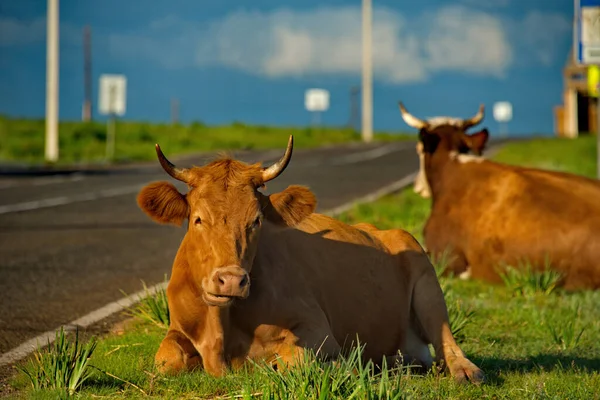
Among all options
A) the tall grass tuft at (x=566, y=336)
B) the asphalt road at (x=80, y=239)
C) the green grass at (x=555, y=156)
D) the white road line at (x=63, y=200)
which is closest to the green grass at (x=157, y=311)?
the asphalt road at (x=80, y=239)

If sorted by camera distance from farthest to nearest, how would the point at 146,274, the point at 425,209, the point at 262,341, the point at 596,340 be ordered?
the point at 425,209
the point at 146,274
the point at 596,340
the point at 262,341

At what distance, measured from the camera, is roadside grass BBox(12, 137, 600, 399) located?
527cm

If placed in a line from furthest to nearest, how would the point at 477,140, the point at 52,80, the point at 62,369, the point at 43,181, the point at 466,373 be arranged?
the point at 52,80 < the point at 43,181 < the point at 477,140 < the point at 466,373 < the point at 62,369

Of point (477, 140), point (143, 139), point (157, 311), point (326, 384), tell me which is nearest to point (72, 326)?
point (157, 311)

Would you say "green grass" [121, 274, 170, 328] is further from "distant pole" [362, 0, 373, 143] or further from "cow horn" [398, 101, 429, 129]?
"distant pole" [362, 0, 373, 143]

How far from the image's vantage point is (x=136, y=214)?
56.1 feet

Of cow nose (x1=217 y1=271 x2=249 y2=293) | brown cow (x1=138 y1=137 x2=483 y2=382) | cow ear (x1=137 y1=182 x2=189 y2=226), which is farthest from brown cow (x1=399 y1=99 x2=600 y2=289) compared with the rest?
cow nose (x1=217 y1=271 x2=249 y2=293)

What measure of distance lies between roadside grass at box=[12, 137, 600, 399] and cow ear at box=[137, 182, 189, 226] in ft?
2.85

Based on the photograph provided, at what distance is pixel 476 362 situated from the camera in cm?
705

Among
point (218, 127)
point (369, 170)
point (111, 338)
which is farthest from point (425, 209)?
point (218, 127)

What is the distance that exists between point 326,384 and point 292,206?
1470mm

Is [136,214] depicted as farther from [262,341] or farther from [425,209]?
[262,341]

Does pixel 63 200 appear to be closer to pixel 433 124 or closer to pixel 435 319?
pixel 433 124

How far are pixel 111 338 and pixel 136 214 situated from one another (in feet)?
31.2
